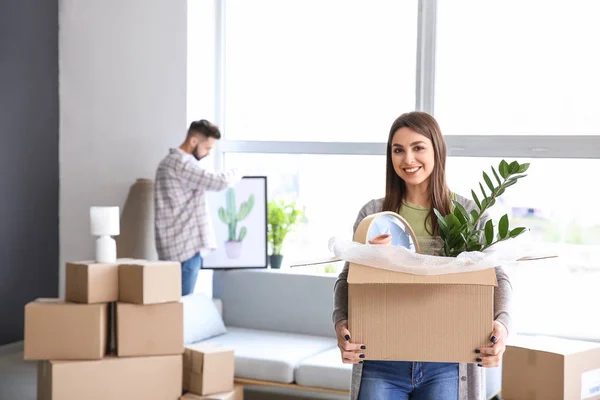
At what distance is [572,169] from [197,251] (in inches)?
80.8

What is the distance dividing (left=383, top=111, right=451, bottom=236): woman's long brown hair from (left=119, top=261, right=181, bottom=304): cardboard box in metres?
1.81

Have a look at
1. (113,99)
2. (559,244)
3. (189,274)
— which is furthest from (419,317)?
(113,99)

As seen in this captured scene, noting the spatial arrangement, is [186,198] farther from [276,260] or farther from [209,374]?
[209,374]

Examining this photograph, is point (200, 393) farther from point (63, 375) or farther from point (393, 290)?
point (393, 290)

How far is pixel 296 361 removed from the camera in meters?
3.97

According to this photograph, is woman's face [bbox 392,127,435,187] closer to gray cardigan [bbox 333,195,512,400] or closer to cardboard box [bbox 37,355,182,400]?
gray cardigan [bbox 333,195,512,400]

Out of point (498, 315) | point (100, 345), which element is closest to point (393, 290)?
point (498, 315)

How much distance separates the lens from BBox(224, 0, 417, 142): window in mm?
4594

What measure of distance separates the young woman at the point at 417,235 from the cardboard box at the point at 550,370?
1233 mm

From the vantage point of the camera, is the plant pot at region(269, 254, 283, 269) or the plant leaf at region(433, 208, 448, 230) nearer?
the plant leaf at region(433, 208, 448, 230)

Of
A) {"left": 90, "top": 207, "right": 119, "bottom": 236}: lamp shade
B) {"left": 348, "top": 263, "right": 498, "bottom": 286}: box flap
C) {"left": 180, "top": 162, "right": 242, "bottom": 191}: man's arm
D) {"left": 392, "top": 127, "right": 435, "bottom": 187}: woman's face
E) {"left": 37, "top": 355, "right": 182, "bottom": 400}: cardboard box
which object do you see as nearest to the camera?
{"left": 348, "top": 263, "right": 498, "bottom": 286}: box flap

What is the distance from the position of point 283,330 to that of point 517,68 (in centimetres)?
188

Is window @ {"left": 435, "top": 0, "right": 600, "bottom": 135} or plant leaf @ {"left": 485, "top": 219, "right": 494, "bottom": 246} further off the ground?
window @ {"left": 435, "top": 0, "right": 600, "bottom": 135}

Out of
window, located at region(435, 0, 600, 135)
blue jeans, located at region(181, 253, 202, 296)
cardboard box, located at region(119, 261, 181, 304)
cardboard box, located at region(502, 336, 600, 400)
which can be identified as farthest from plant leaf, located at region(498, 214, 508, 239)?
blue jeans, located at region(181, 253, 202, 296)
